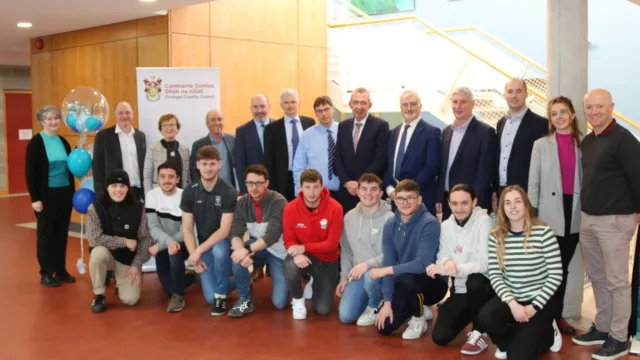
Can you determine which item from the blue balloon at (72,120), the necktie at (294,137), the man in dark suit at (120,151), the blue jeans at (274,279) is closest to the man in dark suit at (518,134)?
the blue jeans at (274,279)

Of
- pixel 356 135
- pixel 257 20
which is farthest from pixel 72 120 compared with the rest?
pixel 356 135

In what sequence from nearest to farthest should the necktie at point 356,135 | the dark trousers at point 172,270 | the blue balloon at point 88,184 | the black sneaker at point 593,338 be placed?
1. the black sneaker at point 593,338
2. the dark trousers at point 172,270
3. the necktie at point 356,135
4. the blue balloon at point 88,184

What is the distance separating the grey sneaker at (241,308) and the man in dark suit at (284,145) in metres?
1.29

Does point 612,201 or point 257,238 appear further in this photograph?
point 257,238

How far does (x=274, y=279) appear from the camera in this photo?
5.59m

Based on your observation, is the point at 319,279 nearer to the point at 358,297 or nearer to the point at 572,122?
the point at 358,297

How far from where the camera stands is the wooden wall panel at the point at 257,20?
8.59 metres

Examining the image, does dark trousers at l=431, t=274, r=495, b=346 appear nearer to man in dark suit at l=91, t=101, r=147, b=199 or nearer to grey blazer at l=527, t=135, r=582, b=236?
grey blazer at l=527, t=135, r=582, b=236

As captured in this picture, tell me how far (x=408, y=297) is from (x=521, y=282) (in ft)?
2.75

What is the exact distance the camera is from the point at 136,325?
510 cm

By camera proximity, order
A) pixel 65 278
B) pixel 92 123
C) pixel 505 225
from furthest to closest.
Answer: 1. pixel 92 123
2. pixel 65 278
3. pixel 505 225

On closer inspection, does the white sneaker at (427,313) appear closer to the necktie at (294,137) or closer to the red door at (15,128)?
the necktie at (294,137)

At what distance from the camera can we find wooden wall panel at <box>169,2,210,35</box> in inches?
320

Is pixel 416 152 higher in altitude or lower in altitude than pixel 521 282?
higher
